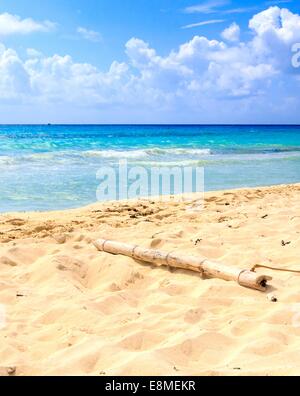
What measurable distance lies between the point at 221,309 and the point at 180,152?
24717 mm

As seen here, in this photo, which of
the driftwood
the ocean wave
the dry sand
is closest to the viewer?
the dry sand

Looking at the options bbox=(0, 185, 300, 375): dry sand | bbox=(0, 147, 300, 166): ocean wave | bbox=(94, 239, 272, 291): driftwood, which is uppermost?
bbox=(0, 147, 300, 166): ocean wave

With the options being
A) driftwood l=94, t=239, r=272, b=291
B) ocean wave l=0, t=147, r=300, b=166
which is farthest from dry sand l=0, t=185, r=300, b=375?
ocean wave l=0, t=147, r=300, b=166

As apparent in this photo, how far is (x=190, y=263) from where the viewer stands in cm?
488

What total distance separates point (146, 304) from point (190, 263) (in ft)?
2.72

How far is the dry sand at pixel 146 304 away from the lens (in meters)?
3.18

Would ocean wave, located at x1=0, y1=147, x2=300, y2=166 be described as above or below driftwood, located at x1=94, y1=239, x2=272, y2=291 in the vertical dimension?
above

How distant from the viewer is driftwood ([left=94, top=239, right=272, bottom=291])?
14.4ft

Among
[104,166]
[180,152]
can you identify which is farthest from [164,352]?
[180,152]

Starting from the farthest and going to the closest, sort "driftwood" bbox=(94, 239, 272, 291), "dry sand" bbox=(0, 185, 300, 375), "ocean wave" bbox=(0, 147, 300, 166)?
"ocean wave" bbox=(0, 147, 300, 166) → "driftwood" bbox=(94, 239, 272, 291) → "dry sand" bbox=(0, 185, 300, 375)

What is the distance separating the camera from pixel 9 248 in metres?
5.80

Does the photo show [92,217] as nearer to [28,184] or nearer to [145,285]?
[145,285]

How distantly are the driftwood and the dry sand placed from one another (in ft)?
0.27

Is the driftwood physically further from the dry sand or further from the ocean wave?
the ocean wave
